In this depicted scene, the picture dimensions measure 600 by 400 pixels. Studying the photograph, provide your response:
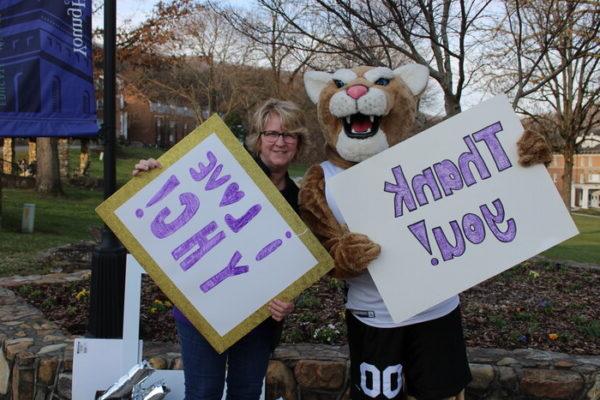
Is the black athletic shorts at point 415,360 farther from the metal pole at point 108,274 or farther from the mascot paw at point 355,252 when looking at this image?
the metal pole at point 108,274

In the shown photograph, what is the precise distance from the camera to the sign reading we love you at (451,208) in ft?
6.91

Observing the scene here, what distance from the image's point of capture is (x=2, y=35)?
6406 mm

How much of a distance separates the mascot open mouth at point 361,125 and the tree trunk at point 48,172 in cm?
1365

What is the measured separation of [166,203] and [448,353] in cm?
125

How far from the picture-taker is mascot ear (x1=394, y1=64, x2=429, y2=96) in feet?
8.17

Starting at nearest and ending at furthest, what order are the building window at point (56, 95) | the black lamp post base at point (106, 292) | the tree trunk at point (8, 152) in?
the black lamp post base at point (106, 292) → the building window at point (56, 95) → the tree trunk at point (8, 152)

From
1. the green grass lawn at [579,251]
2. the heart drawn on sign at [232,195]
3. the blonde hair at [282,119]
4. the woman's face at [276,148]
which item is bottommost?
the green grass lawn at [579,251]

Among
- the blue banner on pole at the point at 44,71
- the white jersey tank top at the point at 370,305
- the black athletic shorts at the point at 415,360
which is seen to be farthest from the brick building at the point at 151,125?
the black athletic shorts at the point at 415,360

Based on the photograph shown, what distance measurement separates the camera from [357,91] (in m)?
2.28

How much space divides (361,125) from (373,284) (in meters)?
0.65

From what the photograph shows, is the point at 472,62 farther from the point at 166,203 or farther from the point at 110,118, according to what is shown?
the point at 166,203

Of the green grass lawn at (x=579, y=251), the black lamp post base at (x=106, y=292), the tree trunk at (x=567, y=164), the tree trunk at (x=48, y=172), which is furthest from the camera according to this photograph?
the tree trunk at (x=567, y=164)

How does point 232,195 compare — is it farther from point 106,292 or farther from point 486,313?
point 486,313

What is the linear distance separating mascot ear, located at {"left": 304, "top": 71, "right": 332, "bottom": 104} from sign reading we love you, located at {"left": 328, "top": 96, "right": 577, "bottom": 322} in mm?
549
